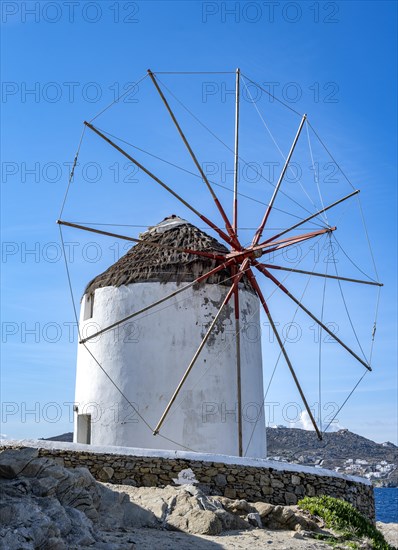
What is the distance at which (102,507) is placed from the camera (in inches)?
371

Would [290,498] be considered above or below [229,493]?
below

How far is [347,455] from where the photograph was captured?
10319cm

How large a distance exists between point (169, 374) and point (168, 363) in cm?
25

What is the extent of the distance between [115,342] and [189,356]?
1.78 m

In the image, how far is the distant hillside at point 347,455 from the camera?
76875mm

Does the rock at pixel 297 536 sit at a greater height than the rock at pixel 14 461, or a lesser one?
lesser

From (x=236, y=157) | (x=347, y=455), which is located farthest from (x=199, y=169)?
(x=347, y=455)

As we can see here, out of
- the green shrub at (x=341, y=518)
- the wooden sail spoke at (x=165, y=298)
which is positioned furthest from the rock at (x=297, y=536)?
the wooden sail spoke at (x=165, y=298)

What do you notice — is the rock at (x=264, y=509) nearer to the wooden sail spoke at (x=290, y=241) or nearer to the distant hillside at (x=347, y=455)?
the wooden sail spoke at (x=290, y=241)

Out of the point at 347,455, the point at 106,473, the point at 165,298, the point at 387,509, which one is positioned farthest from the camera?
the point at 347,455

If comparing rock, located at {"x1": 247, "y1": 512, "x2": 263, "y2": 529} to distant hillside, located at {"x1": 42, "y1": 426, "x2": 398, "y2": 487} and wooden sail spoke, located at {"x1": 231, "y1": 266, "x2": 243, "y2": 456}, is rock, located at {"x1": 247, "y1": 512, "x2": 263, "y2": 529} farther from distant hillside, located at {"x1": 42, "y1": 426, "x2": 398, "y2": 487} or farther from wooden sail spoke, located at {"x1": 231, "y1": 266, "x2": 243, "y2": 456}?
distant hillside, located at {"x1": 42, "y1": 426, "x2": 398, "y2": 487}

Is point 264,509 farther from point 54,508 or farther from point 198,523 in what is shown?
point 54,508

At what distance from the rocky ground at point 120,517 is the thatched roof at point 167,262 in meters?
5.49

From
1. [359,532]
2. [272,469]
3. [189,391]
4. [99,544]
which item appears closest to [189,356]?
[189,391]
